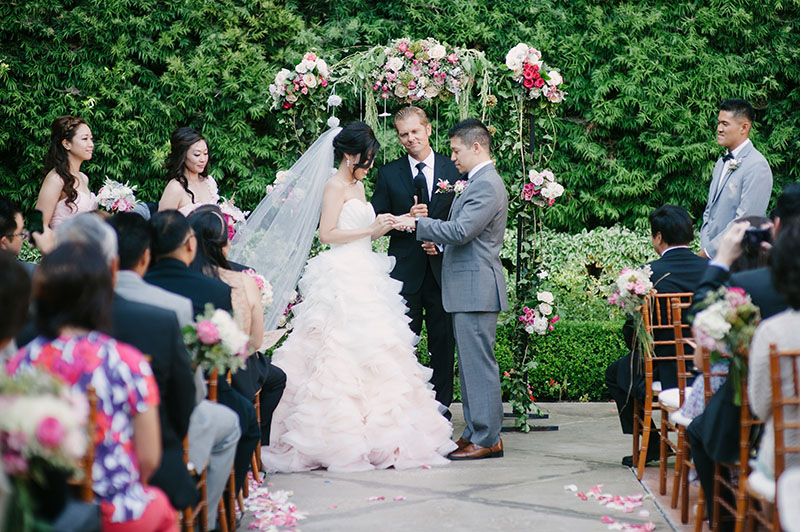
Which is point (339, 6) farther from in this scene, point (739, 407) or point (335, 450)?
point (739, 407)

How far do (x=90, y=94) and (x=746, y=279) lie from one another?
7609mm

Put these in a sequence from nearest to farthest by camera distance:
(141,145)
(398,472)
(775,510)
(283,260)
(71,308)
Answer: (71,308) → (775,510) → (398,472) → (283,260) → (141,145)

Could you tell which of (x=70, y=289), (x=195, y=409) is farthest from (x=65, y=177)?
(x=70, y=289)

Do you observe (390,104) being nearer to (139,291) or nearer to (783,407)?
(139,291)

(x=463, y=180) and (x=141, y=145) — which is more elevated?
(x=141, y=145)

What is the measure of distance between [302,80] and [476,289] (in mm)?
2346

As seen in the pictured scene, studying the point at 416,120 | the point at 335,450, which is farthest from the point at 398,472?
the point at 416,120

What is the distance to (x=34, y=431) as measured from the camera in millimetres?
1997

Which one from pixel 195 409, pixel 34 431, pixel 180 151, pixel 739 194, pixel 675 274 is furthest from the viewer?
pixel 180 151

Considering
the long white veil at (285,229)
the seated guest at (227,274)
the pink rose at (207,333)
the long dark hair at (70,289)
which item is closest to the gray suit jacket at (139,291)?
the pink rose at (207,333)

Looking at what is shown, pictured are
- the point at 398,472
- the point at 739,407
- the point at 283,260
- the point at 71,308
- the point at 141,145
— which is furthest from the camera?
the point at 141,145

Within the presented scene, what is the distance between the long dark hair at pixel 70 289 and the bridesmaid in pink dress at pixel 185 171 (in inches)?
142

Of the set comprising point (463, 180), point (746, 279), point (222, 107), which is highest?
point (222, 107)

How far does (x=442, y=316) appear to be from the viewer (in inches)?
240
